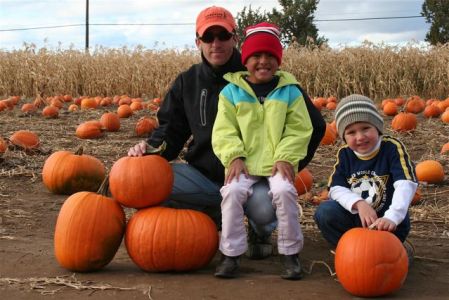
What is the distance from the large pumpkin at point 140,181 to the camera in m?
3.47

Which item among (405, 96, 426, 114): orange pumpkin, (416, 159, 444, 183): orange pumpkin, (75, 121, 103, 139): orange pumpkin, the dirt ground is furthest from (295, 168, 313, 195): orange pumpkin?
(405, 96, 426, 114): orange pumpkin

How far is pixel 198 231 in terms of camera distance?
3.41 m

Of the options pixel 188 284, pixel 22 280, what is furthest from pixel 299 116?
pixel 22 280

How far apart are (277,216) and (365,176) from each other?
55 cm

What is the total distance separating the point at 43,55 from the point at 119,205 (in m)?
14.8

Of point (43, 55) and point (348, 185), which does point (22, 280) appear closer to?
point (348, 185)

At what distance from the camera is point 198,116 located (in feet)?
13.1

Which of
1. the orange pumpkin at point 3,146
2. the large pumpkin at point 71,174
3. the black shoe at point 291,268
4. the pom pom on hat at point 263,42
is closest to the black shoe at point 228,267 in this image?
the black shoe at point 291,268

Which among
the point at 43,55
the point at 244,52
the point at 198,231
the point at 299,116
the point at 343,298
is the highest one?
the point at 43,55

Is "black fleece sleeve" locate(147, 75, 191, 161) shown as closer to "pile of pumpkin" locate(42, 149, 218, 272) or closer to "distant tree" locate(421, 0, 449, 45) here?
"pile of pumpkin" locate(42, 149, 218, 272)

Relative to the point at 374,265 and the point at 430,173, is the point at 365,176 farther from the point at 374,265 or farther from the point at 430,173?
the point at 430,173

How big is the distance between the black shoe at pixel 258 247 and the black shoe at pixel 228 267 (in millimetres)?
423

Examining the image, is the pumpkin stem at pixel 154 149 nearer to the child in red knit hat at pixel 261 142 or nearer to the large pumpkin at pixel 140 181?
the large pumpkin at pixel 140 181

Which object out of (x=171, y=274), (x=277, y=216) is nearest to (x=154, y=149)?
(x=171, y=274)
